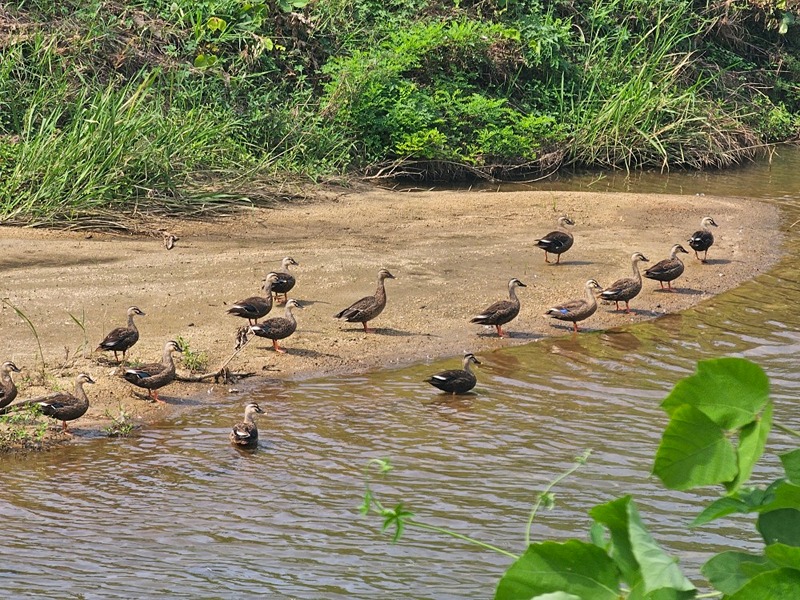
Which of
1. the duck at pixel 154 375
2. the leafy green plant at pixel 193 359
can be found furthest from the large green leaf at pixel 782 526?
the leafy green plant at pixel 193 359

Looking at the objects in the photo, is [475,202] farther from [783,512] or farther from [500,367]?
[783,512]

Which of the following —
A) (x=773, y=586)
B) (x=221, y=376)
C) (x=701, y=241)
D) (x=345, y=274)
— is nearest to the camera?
(x=773, y=586)

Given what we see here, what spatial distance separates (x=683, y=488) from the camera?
2.76 m

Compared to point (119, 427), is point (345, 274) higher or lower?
higher

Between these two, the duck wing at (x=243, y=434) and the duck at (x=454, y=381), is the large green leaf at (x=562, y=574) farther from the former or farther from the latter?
the duck at (x=454, y=381)

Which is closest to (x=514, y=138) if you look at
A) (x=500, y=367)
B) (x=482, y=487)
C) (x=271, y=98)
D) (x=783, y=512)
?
(x=271, y=98)

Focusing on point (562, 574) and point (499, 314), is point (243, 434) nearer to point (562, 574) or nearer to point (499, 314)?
point (499, 314)

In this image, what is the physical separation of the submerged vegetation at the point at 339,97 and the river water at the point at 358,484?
5722 mm

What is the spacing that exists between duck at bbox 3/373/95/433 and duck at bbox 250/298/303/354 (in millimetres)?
2290

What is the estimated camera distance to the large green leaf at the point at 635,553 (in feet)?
8.75

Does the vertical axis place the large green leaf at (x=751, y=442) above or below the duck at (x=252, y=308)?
above

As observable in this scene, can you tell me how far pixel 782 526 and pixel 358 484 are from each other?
6.39 m

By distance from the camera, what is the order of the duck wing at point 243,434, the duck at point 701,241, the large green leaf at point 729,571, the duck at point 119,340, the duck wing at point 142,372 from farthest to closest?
1. the duck at point 701,241
2. the duck at point 119,340
3. the duck wing at point 142,372
4. the duck wing at point 243,434
5. the large green leaf at point 729,571

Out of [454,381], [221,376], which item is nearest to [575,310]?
[454,381]
